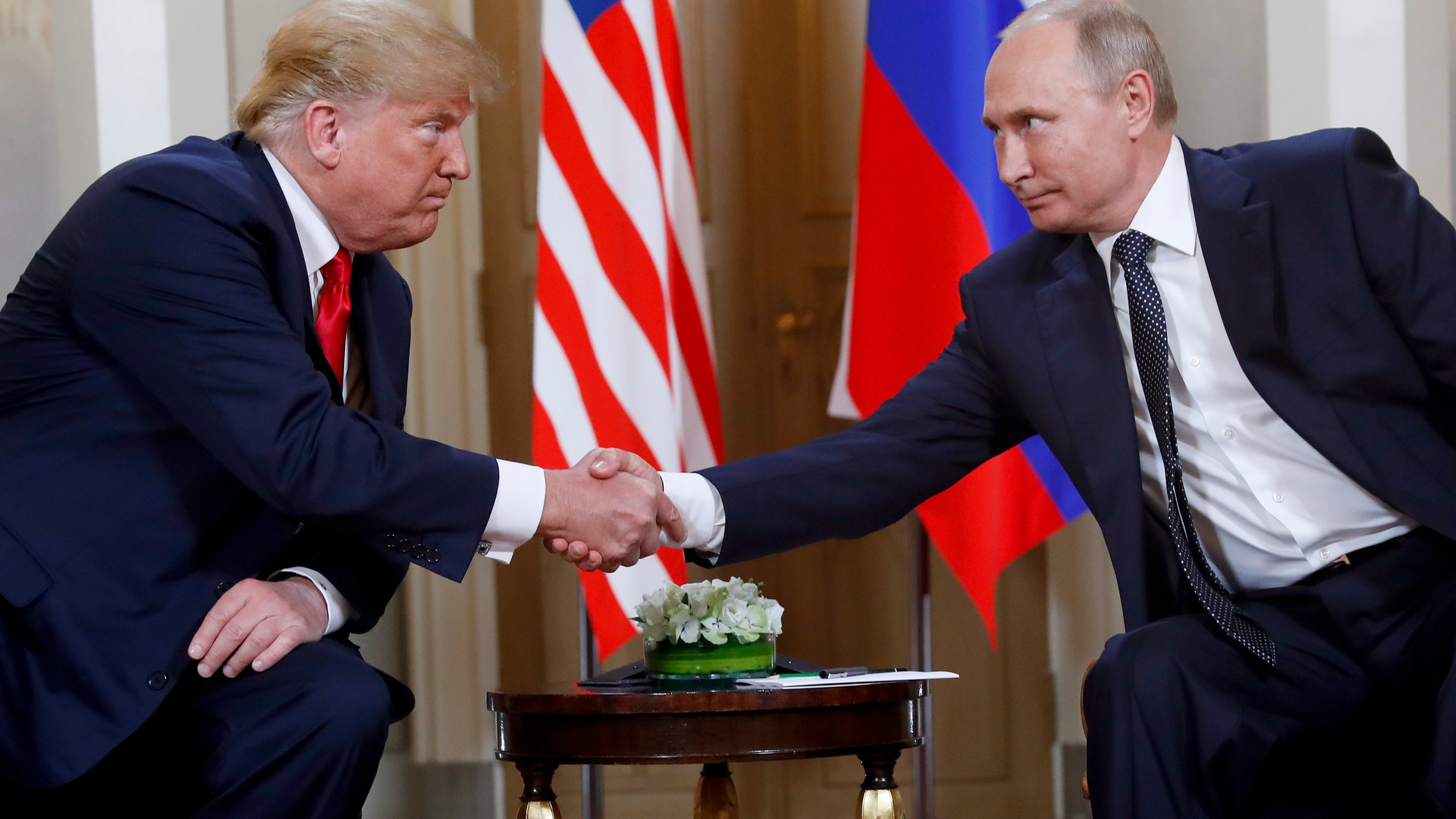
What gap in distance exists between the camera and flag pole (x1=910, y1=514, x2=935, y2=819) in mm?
2959

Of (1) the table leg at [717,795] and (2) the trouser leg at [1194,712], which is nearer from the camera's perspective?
(2) the trouser leg at [1194,712]

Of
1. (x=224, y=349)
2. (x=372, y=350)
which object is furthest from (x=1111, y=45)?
(x=224, y=349)

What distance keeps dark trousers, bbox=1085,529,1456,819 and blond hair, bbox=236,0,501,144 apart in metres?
1.16

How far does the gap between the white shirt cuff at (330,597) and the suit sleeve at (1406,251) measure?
1.41 m

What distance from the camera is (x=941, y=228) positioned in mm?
2900

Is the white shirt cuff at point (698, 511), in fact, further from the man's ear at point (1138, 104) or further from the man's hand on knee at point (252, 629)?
the man's ear at point (1138, 104)

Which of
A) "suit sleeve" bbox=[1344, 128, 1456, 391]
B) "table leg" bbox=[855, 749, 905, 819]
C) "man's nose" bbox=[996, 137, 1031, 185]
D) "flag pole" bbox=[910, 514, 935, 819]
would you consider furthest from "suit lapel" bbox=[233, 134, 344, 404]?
"flag pole" bbox=[910, 514, 935, 819]

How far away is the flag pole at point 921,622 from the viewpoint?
296 centimetres

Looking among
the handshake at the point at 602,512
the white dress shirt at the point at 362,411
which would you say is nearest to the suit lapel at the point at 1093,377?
the handshake at the point at 602,512

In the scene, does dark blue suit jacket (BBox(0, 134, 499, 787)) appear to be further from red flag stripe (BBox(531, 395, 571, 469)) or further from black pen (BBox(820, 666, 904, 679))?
red flag stripe (BBox(531, 395, 571, 469))

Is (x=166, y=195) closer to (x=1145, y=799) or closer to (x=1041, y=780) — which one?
(x=1145, y=799)

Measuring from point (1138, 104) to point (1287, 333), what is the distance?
383mm

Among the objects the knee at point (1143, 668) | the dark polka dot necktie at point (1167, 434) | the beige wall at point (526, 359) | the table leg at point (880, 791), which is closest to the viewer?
the knee at point (1143, 668)

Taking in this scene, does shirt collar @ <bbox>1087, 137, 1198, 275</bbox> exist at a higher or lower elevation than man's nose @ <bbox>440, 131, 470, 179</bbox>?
lower
